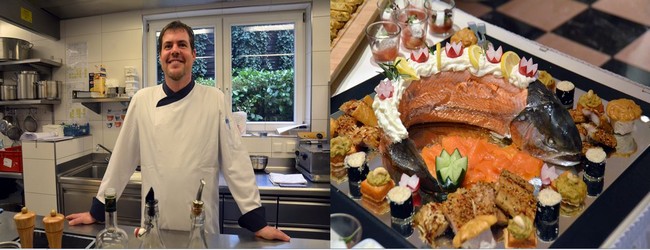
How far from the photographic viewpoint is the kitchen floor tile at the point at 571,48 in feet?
2.59

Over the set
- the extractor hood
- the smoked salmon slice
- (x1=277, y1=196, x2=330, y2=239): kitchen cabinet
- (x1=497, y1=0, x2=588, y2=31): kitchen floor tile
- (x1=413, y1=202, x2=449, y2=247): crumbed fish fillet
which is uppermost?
the extractor hood

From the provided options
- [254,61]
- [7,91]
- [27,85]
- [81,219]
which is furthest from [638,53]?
[7,91]

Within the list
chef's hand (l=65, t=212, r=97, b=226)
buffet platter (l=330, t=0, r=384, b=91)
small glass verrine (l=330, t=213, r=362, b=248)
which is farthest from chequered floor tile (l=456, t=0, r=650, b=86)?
chef's hand (l=65, t=212, r=97, b=226)

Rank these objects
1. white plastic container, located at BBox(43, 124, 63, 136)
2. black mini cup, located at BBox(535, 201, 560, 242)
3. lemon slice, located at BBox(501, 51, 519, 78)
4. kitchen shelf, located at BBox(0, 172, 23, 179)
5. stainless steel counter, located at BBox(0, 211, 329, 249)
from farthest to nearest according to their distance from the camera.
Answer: white plastic container, located at BBox(43, 124, 63, 136)
kitchen shelf, located at BBox(0, 172, 23, 179)
stainless steel counter, located at BBox(0, 211, 329, 249)
lemon slice, located at BBox(501, 51, 519, 78)
black mini cup, located at BBox(535, 201, 560, 242)

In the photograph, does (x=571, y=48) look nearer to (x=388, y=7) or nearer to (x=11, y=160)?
(x=388, y=7)

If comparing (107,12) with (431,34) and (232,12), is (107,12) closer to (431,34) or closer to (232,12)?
(232,12)

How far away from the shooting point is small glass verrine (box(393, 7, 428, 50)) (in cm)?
80

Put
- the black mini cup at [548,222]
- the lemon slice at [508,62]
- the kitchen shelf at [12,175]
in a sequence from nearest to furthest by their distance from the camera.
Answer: the black mini cup at [548,222]
the lemon slice at [508,62]
the kitchen shelf at [12,175]

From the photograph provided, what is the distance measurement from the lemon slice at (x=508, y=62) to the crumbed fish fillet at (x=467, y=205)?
0.95 feet

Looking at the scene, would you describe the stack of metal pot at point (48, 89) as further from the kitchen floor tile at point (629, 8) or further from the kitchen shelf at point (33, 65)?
the kitchen floor tile at point (629, 8)

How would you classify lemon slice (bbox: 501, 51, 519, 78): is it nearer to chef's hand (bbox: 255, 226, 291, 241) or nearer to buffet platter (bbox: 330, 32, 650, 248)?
buffet platter (bbox: 330, 32, 650, 248)

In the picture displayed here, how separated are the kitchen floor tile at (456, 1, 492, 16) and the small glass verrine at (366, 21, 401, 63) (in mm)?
168

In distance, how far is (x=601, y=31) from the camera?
31.2 inches

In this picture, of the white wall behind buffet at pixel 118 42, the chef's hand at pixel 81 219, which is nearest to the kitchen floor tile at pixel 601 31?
the white wall behind buffet at pixel 118 42
